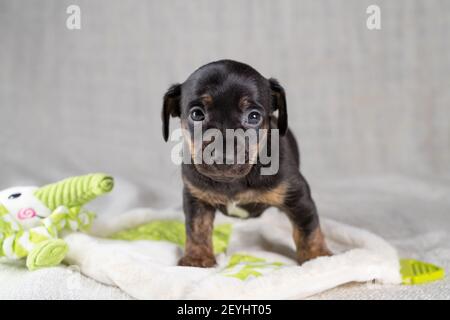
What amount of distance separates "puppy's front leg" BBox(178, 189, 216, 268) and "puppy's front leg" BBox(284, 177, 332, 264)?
1.15ft

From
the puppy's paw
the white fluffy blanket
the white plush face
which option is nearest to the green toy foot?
the white fluffy blanket

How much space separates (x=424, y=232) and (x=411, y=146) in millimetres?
1324

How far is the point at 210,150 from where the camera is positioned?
7.84ft

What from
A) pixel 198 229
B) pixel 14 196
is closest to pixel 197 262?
pixel 198 229

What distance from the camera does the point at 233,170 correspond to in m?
2.39

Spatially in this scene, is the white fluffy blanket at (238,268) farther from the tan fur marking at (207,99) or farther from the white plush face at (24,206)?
the tan fur marking at (207,99)

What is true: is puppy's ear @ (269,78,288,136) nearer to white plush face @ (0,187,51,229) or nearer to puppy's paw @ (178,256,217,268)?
puppy's paw @ (178,256,217,268)

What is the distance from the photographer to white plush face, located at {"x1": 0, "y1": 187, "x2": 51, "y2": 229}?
280cm

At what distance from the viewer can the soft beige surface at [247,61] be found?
14.6 ft

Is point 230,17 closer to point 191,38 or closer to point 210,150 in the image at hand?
point 191,38

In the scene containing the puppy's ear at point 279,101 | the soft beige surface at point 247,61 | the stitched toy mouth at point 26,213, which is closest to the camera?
the puppy's ear at point 279,101

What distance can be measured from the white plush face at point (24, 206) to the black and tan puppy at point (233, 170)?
0.64m

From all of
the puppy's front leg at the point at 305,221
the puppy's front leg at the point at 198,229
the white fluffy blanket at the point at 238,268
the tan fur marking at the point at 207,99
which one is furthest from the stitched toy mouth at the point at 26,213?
the puppy's front leg at the point at 305,221
